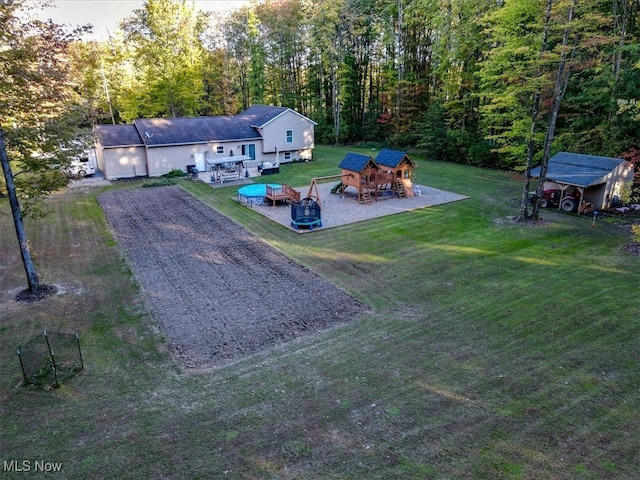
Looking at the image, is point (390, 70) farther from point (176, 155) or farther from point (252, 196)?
point (252, 196)

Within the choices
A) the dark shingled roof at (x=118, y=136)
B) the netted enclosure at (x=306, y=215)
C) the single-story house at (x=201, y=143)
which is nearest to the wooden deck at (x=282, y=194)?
the netted enclosure at (x=306, y=215)

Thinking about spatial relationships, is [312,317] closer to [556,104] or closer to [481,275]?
[481,275]

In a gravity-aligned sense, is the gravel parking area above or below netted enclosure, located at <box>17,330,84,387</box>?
above

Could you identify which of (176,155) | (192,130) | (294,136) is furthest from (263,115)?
(176,155)

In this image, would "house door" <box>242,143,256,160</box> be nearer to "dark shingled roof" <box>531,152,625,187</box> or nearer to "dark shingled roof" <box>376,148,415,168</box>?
"dark shingled roof" <box>376,148,415,168</box>

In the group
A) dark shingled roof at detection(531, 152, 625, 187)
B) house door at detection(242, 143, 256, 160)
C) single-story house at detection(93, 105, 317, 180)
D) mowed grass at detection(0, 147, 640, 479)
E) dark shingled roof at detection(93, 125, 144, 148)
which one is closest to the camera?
mowed grass at detection(0, 147, 640, 479)

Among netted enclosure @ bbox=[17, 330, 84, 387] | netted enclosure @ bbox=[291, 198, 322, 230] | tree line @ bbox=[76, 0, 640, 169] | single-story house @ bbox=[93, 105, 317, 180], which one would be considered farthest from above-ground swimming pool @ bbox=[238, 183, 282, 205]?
netted enclosure @ bbox=[17, 330, 84, 387]
